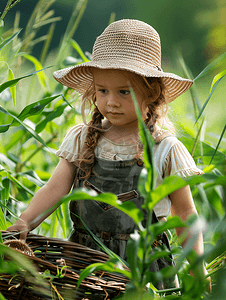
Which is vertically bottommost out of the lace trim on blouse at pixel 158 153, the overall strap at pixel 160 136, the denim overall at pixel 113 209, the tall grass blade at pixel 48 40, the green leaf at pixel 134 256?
the denim overall at pixel 113 209

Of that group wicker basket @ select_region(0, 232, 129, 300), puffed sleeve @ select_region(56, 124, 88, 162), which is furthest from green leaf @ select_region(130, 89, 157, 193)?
puffed sleeve @ select_region(56, 124, 88, 162)

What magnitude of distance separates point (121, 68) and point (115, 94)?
0.08m

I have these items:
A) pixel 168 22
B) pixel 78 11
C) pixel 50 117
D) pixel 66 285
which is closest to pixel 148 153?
pixel 66 285

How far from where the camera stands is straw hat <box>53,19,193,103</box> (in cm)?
85

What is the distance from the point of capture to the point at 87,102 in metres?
1.10

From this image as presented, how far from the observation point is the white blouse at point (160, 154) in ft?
2.95

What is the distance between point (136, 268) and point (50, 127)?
43.7 inches

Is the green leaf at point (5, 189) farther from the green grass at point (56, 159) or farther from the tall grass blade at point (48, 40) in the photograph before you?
the tall grass blade at point (48, 40)

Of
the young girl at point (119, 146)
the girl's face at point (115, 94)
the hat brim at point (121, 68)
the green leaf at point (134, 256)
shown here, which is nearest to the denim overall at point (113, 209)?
the young girl at point (119, 146)

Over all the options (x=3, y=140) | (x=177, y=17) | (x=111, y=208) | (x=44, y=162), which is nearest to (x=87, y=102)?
(x=111, y=208)

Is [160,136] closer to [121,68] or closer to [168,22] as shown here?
[121,68]

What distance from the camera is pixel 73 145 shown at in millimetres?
1016

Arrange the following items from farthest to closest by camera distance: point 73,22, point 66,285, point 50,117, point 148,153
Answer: point 73,22 < point 50,117 < point 66,285 < point 148,153

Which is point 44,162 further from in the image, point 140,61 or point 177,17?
point 177,17
